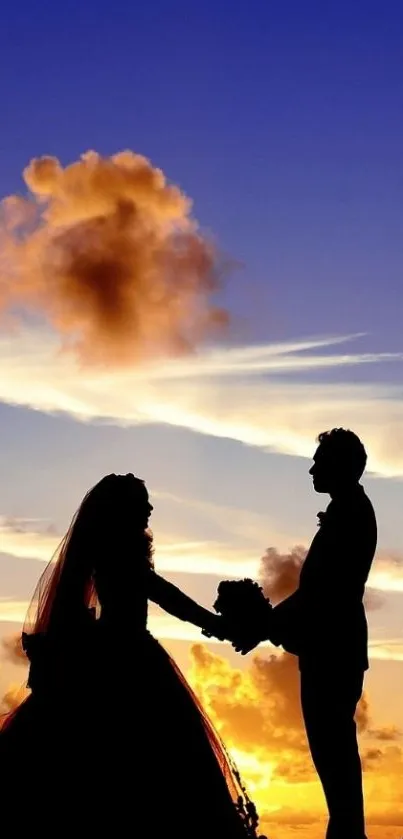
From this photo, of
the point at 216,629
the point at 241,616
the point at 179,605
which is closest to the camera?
the point at 179,605

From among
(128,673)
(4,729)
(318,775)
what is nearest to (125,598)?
(128,673)

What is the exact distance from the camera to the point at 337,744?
35.0 ft

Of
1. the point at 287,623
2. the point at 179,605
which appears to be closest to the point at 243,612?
the point at 179,605

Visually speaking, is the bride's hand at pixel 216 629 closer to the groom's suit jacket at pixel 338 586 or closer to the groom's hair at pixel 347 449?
the groom's suit jacket at pixel 338 586

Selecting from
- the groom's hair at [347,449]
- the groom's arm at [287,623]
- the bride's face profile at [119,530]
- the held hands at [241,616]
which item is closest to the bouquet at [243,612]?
the held hands at [241,616]

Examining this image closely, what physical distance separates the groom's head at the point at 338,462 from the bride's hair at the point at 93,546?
5.35ft

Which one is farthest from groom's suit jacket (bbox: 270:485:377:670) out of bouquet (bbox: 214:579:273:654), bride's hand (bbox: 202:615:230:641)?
bride's hand (bbox: 202:615:230:641)

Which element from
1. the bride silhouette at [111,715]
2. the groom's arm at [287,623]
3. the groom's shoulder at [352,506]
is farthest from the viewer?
the groom's arm at [287,623]

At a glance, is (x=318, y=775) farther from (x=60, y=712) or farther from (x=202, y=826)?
(x=60, y=712)

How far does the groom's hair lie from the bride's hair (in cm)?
174

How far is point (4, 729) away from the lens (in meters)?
10.9

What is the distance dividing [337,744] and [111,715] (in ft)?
6.22

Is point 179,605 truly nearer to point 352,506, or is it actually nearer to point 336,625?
point 336,625

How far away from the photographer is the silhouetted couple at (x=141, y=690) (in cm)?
1056
